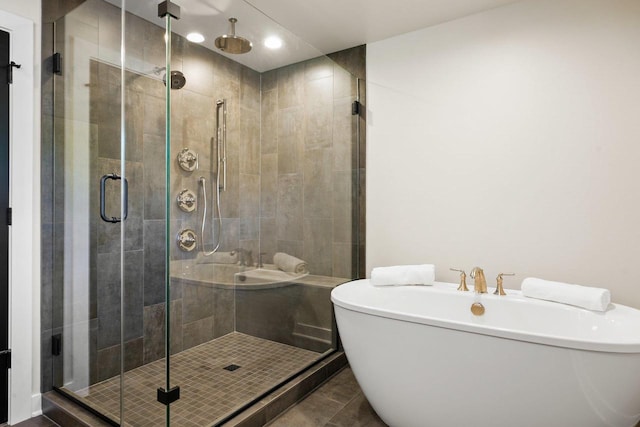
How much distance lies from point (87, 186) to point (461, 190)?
7.68ft

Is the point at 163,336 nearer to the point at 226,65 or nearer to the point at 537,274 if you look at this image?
the point at 226,65

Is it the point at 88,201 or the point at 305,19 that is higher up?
the point at 305,19

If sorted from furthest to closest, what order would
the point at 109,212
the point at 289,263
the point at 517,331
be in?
the point at 289,263, the point at 109,212, the point at 517,331

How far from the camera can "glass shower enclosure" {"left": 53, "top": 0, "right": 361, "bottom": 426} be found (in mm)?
1602

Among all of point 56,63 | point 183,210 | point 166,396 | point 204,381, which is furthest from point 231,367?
point 56,63

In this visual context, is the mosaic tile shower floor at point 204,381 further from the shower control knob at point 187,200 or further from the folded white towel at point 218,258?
the shower control knob at point 187,200

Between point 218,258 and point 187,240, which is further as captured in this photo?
point 218,258

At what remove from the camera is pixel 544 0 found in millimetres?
2252

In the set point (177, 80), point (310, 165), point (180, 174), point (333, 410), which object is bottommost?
point (333, 410)

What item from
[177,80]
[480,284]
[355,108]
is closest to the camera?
[177,80]

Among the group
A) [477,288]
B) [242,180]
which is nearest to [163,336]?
[242,180]

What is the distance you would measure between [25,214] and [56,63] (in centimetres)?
87

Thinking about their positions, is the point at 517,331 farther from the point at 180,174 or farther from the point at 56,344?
the point at 56,344

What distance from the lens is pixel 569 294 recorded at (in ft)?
6.29
